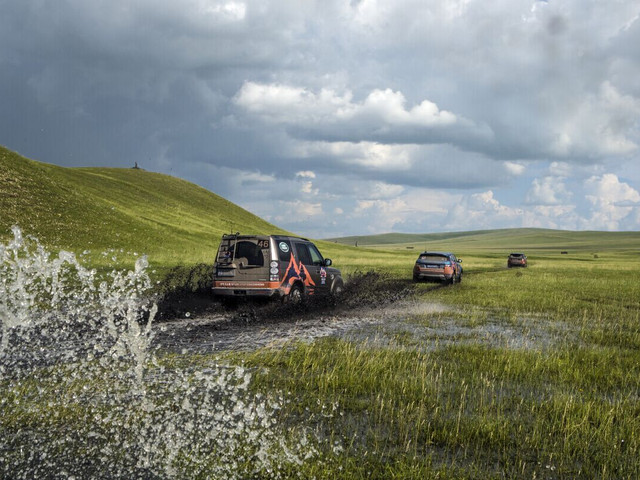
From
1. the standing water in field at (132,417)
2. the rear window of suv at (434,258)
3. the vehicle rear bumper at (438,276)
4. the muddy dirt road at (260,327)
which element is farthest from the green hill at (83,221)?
the standing water in field at (132,417)

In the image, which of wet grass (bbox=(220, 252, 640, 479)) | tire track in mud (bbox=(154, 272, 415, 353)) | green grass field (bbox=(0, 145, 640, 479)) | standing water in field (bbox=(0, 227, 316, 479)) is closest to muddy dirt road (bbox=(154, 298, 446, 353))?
tire track in mud (bbox=(154, 272, 415, 353))

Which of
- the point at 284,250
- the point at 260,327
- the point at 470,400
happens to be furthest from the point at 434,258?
the point at 470,400

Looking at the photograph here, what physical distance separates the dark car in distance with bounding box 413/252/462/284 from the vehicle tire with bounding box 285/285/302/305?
13961mm

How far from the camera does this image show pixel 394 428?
18.7 feet

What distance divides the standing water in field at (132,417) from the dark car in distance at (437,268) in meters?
20.4

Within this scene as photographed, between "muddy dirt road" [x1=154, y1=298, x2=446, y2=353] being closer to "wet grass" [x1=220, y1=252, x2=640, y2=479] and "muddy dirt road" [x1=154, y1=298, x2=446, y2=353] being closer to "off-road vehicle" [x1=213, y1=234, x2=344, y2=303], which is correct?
"off-road vehicle" [x1=213, y1=234, x2=344, y2=303]

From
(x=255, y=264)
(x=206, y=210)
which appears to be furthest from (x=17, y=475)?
(x=206, y=210)

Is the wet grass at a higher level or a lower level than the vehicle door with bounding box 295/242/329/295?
lower

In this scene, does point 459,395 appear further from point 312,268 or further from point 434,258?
point 434,258

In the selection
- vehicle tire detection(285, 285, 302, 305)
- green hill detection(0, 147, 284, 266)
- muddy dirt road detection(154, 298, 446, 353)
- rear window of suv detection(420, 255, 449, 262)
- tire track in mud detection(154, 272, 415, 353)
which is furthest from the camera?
green hill detection(0, 147, 284, 266)

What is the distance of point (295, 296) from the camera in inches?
576

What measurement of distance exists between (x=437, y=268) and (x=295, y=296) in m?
14.8

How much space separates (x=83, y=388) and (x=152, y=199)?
90.7m

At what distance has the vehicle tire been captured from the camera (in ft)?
47.0
